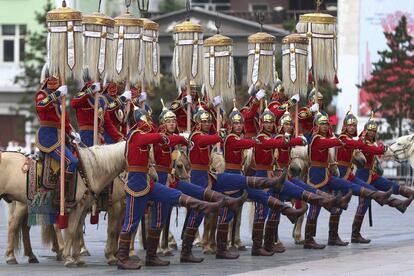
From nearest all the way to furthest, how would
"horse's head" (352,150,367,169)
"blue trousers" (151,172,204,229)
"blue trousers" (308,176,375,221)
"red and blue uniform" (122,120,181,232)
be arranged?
"red and blue uniform" (122,120,181,232)
"blue trousers" (151,172,204,229)
"blue trousers" (308,176,375,221)
"horse's head" (352,150,367,169)

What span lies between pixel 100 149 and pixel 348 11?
139 ft

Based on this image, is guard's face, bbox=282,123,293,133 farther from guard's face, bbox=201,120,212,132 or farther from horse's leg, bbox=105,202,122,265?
horse's leg, bbox=105,202,122,265

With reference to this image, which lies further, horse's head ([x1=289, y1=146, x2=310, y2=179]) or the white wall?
the white wall

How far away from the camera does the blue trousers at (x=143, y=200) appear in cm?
1809

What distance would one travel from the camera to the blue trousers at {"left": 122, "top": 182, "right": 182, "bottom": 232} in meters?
18.1

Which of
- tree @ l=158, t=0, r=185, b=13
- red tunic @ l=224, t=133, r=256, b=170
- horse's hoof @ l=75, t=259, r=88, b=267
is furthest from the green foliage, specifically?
horse's hoof @ l=75, t=259, r=88, b=267

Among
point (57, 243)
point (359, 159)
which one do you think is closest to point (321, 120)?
point (359, 159)

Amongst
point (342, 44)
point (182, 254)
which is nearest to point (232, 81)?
point (182, 254)

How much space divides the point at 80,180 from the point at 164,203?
1.20 m

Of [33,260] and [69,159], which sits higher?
[69,159]

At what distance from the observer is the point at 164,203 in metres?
18.3

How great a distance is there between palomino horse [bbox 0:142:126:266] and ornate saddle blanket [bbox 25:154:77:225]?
0.33 ft

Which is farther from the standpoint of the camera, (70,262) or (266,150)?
(266,150)

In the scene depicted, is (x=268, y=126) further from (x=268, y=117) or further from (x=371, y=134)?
(x=371, y=134)
